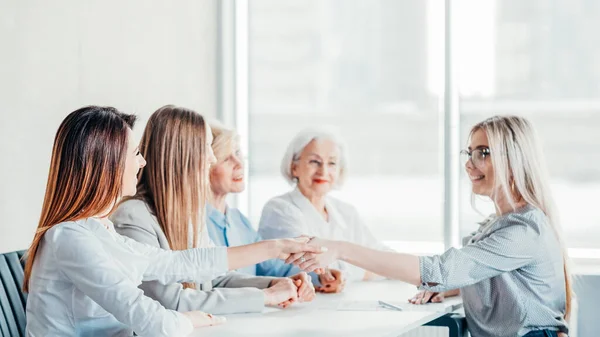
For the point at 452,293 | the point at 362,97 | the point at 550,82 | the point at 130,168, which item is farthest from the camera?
the point at 362,97

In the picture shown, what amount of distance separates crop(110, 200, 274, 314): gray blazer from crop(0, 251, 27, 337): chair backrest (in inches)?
16.5

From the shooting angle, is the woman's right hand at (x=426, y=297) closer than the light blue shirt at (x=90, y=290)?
No

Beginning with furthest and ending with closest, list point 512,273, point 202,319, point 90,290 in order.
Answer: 1. point 512,273
2. point 202,319
3. point 90,290

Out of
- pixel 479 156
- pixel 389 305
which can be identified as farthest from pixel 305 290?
pixel 479 156

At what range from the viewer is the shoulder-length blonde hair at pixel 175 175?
2.72 metres

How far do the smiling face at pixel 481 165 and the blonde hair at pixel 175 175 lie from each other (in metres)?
0.92

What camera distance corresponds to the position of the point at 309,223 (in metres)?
3.90

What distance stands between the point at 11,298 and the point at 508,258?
1.60 meters

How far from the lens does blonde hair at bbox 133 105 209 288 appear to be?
2.72 meters

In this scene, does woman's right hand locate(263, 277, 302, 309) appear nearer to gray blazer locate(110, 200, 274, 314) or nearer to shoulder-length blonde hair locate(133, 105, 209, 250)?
gray blazer locate(110, 200, 274, 314)

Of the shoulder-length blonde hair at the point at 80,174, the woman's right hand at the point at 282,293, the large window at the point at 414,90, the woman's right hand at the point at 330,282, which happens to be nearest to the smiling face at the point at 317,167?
the woman's right hand at the point at 330,282

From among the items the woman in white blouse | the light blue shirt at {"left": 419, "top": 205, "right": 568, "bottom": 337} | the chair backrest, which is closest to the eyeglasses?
the light blue shirt at {"left": 419, "top": 205, "right": 568, "bottom": 337}

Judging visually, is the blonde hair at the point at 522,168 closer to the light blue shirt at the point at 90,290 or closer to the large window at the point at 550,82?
the light blue shirt at the point at 90,290

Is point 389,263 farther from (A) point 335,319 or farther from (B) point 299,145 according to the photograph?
(B) point 299,145
